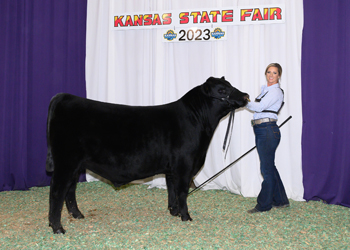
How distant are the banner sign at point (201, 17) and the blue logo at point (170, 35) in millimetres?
73

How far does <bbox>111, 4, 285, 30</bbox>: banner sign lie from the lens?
4.39m

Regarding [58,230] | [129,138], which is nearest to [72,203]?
[58,230]

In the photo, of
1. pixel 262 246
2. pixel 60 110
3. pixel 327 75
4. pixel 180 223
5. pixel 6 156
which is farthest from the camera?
pixel 6 156

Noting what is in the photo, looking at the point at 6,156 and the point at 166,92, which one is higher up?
the point at 166,92

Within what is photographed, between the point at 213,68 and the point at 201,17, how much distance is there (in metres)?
0.76

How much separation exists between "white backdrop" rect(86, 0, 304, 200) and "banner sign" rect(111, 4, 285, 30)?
0.11 meters

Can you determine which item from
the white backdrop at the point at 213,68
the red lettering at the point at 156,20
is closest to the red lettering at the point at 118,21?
the white backdrop at the point at 213,68

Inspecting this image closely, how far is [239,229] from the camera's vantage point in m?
3.10

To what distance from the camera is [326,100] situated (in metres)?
4.22

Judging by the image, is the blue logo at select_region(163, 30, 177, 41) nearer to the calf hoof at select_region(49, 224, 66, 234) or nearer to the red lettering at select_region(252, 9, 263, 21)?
the red lettering at select_region(252, 9, 263, 21)

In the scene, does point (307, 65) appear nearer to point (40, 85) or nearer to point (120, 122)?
point (120, 122)

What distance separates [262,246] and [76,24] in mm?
4294

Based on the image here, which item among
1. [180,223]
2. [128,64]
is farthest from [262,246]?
[128,64]

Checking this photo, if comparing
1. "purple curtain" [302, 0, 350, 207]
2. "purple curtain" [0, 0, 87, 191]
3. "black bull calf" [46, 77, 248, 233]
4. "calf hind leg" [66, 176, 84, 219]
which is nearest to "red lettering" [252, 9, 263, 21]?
"purple curtain" [302, 0, 350, 207]
